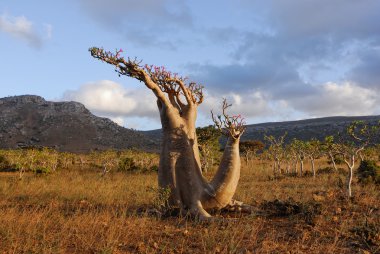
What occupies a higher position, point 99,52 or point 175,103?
point 99,52

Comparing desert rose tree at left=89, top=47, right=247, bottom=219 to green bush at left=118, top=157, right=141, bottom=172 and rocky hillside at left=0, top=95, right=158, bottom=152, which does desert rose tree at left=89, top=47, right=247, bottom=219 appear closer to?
green bush at left=118, top=157, right=141, bottom=172

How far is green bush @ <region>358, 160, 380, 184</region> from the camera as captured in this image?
18.5m

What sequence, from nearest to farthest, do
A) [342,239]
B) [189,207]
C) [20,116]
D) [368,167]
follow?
1. [342,239]
2. [189,207]
3. [368,167]
4. [20,116]

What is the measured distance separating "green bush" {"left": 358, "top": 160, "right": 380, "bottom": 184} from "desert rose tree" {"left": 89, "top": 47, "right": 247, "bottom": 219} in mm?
11552

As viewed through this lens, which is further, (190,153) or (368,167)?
(368,167)

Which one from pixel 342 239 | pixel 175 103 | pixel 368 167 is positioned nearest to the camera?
pixel 342 239

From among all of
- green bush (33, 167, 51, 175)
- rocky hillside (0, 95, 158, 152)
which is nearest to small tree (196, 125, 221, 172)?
green bush (33, 167, 51, 175)

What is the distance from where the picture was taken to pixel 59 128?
306ft

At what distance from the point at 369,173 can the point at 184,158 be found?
46.6 feet

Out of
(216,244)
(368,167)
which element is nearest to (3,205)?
(216,244)

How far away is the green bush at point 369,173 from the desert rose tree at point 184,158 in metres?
11.6

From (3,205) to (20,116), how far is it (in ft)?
313

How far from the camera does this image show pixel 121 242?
6461 millimetres

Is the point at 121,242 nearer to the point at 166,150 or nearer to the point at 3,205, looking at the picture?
the point at 166,150
